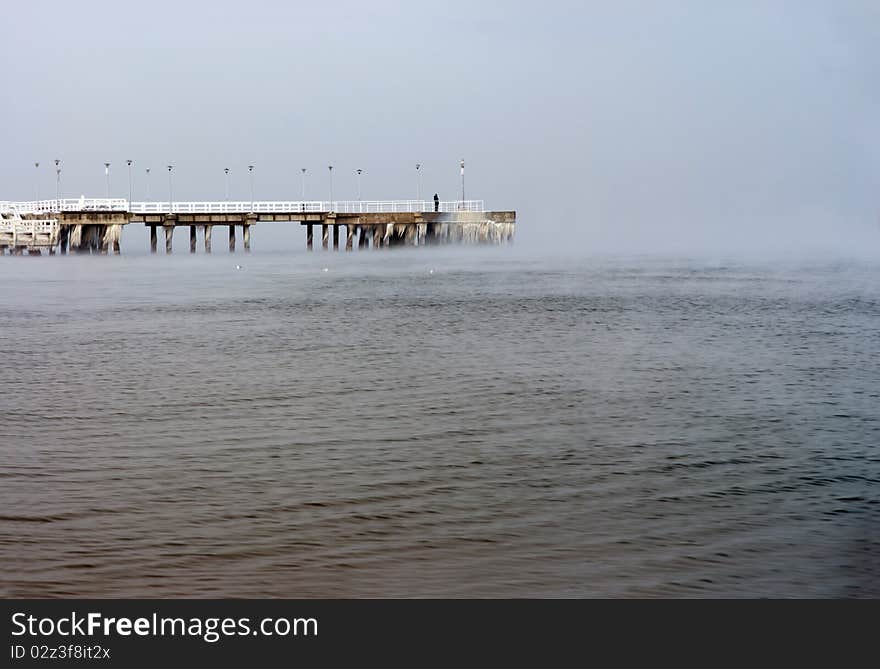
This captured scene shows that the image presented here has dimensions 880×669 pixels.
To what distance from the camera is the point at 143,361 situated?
20984 mm

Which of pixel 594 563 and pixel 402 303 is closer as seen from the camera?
pixel 594 563

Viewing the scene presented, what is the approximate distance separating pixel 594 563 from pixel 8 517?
4.50 m

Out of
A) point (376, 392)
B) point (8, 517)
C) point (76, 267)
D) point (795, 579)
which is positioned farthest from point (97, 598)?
point (76, 267)

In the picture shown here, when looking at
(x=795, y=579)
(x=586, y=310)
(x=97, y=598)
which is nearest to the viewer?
(x=97, y=598)

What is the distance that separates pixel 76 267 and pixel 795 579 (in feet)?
197

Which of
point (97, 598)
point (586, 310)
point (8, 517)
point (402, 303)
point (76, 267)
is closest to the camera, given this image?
point (97, 598)

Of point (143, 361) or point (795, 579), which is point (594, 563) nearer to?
point (795, 579)

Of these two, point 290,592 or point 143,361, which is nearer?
point 290,592

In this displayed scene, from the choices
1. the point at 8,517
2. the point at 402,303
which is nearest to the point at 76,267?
the point at 402,303

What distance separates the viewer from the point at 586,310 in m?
34.8

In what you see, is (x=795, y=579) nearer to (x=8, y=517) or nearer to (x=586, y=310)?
(x=8, y=517)
